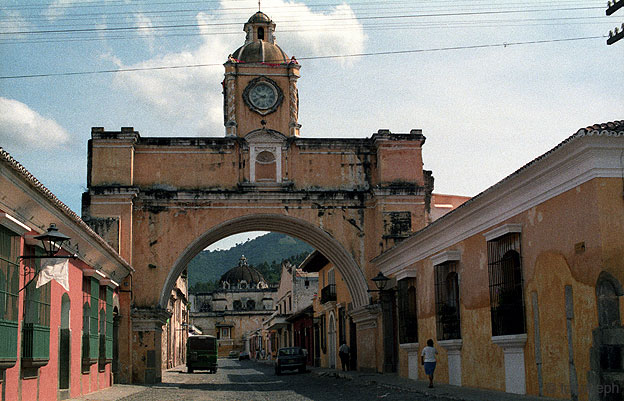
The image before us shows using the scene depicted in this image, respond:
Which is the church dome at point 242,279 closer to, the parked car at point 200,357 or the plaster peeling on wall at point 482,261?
the parked car at point 200,357

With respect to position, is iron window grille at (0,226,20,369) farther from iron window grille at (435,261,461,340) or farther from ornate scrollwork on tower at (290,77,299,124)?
ornate scrollwork on tower at (290,77,299,124)

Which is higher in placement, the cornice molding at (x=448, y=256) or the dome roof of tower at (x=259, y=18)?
the dome roof of tower at (x=259, y=18)

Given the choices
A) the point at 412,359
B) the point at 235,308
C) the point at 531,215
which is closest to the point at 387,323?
the point at 412,359

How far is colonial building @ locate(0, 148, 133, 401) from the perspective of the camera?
10328mm

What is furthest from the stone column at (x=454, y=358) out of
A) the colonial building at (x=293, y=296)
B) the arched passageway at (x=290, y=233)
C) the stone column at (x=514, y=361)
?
the colonial building at (x=293, y=296)

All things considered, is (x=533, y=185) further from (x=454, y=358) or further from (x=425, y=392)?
(x=454, y=358)

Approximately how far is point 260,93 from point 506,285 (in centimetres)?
1262

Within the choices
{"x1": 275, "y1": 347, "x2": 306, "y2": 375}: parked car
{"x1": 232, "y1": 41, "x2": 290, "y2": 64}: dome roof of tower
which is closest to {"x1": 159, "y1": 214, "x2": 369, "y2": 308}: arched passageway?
{"x1": 232, "y1": 41, "x2": 290, "y2": 64}: dome roof of tower

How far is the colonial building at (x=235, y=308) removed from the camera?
84500 millimetres

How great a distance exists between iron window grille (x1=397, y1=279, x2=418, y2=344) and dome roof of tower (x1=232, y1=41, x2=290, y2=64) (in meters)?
8.41

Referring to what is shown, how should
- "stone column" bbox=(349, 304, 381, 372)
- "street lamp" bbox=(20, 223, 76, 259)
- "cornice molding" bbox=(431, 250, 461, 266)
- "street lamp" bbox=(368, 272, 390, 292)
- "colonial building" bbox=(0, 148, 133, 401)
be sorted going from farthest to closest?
"stone column" bbox=(349, 304, 381, 372), "street lamp" bbox=(368, 272, 390, 292), "cornice molding" bbox=(431, 250, 461, 266), "street lamp" bbox=(20, 223, 76, 259), "colonial building" bbox=(0, 148, 133, 401)

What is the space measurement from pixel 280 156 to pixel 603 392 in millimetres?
14848

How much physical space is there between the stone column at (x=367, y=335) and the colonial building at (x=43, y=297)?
8.48 metres

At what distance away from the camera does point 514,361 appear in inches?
508
